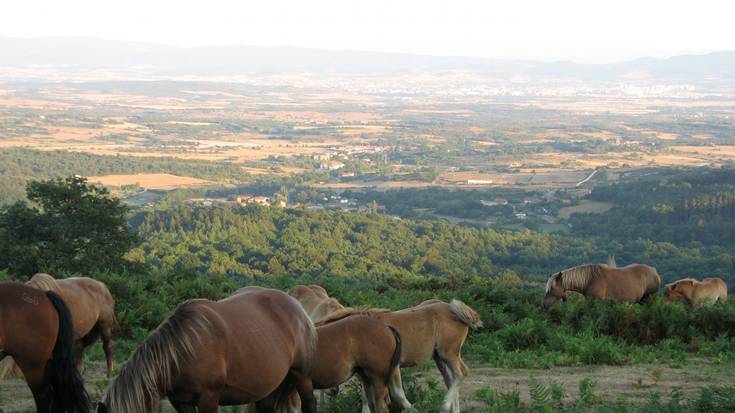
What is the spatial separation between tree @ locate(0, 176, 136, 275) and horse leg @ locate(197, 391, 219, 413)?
1382 centimetres

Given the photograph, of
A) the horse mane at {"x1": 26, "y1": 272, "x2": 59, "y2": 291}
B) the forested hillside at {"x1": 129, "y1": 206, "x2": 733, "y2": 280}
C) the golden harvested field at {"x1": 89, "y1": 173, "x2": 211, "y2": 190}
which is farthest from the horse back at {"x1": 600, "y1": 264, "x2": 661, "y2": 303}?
the golden harvested field at {"x1": 89, "y1": 173, "x2": 211, "y2": 190}

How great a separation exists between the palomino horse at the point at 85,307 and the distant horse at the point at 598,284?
7.15 metres

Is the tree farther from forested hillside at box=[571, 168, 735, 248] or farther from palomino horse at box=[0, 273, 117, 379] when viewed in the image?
forested hillside at box=[571, 168, 735, 248]

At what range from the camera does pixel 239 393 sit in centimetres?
614

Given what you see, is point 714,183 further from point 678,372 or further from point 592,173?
point 678,372

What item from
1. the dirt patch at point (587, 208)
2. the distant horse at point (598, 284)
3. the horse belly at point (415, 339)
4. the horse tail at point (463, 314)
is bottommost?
the dirt patch at point (587, 208)

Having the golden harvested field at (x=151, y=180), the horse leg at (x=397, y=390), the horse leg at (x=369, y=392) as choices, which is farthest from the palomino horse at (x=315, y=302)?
the golden harvested field at (x=151, y=180)

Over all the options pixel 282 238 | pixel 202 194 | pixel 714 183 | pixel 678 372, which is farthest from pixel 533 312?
pixel 202 194

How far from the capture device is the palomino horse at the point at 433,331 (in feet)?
27.0

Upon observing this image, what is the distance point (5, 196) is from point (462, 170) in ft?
145

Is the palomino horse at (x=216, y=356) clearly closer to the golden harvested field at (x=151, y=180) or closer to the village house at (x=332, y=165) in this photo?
the golden harvested field at (x=151, y=180)

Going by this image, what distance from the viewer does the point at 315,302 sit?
34.0 feet

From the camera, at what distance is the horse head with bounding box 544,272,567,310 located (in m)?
13.9

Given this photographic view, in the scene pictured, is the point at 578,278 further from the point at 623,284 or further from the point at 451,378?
the point at 451,378
